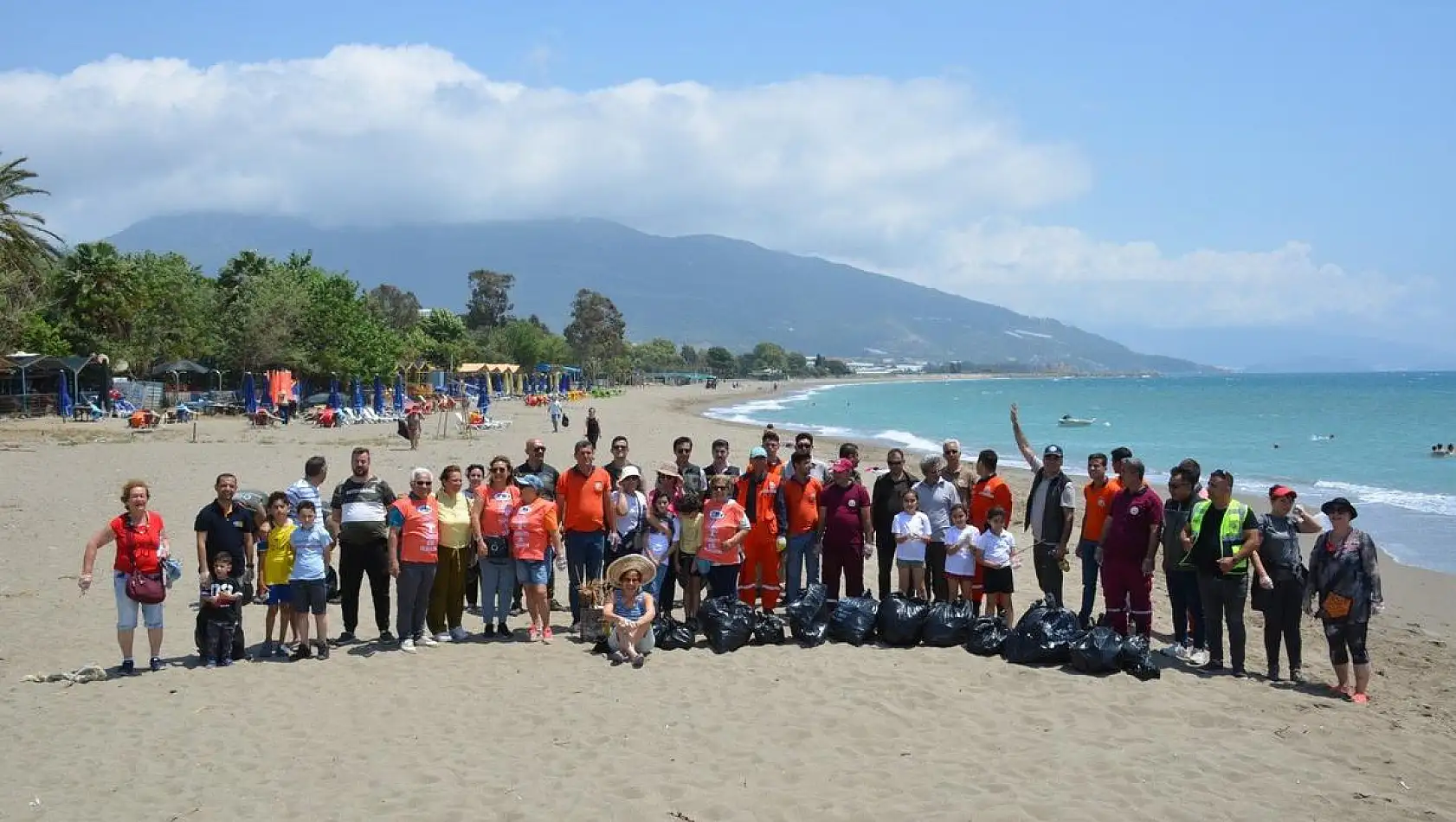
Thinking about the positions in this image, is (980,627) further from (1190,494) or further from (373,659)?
(373,659)

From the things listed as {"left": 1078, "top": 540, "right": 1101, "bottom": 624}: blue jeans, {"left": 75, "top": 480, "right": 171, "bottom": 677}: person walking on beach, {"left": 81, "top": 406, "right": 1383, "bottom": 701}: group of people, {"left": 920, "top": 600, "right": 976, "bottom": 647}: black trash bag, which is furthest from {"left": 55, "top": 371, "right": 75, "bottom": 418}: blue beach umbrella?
{"left": 1078, "top": 540, "right": 1101, "bottom": 624}: blue jeans

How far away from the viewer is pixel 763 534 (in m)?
8.48

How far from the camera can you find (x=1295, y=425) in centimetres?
5494

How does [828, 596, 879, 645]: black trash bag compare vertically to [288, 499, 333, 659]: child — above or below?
below

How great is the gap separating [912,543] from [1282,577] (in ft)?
8.87

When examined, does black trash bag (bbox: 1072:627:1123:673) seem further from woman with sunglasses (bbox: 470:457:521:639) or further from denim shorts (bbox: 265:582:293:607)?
denim shorts (bbox: 265:582:293:607)

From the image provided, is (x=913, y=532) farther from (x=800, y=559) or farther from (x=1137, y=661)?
(x=1137, y=661)

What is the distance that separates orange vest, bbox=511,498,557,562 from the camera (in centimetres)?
782

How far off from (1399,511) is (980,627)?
1794 centimetres

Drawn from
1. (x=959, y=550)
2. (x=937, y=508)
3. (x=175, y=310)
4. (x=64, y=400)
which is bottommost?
(x=959, y=550)

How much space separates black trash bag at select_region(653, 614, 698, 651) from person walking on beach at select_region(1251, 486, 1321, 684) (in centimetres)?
416

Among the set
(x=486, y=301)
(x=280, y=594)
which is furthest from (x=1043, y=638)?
(x=486, y=301)

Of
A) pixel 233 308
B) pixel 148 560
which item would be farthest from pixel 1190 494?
pixel 233 308

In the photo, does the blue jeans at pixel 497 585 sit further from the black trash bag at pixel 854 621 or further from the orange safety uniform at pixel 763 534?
the black trash bag at pixel 854 621
